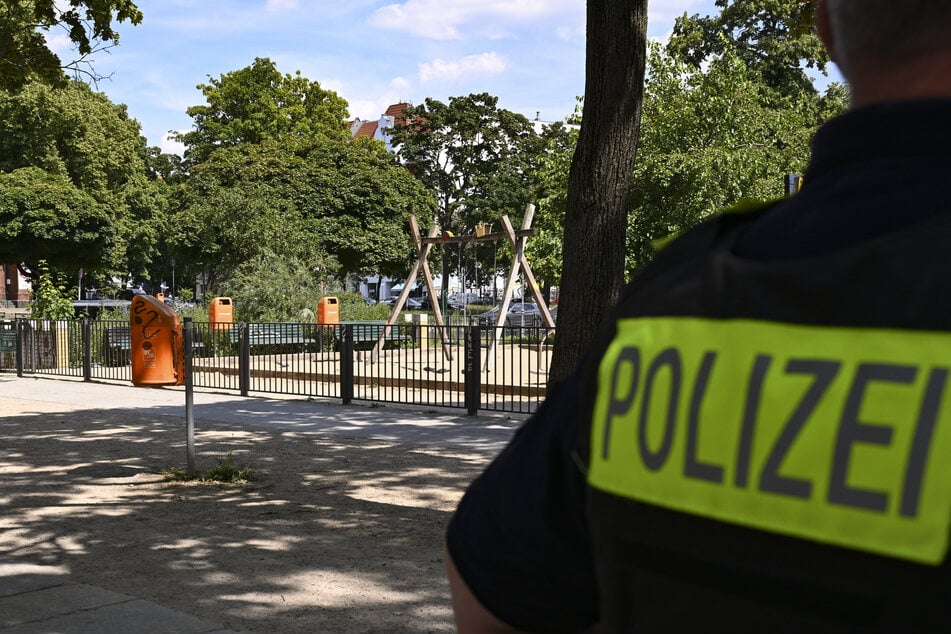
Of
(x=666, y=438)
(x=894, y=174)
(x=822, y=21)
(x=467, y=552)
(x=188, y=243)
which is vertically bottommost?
(x=467, y=552)

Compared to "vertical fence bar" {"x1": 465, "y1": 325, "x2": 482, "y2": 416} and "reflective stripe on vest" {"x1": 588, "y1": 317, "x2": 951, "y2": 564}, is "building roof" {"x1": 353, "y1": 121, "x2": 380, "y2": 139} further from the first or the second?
"reflective stripe on vest" {"x1": 588, "y1": 317, "x2": 951, "y2": 564}

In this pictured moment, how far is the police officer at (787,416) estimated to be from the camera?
92 centimetres

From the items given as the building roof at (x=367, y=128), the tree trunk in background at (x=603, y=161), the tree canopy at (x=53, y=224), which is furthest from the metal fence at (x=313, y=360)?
the building roof at (x=367, y=128)

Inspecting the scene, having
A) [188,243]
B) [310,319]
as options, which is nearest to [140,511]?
[310,319]

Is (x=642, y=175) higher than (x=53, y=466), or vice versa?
(x=642, y=175)

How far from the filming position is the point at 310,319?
2580 cm

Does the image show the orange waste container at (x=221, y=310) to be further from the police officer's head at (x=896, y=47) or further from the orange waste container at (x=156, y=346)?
the police officer's head at (x=896, y=47)

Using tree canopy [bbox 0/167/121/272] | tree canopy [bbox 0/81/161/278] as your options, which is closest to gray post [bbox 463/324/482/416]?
tree canopy [bbox 0/81/161/278]

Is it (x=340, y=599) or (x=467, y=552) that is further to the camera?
(x=340, y=599)

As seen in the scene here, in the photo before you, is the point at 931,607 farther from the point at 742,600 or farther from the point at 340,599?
the point at 340,599

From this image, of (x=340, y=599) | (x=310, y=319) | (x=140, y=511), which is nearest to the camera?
(x=340, y=599)

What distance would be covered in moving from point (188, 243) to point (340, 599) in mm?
37776

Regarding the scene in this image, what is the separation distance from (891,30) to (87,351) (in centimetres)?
2042

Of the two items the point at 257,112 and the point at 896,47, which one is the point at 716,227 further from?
the point at 257,112
